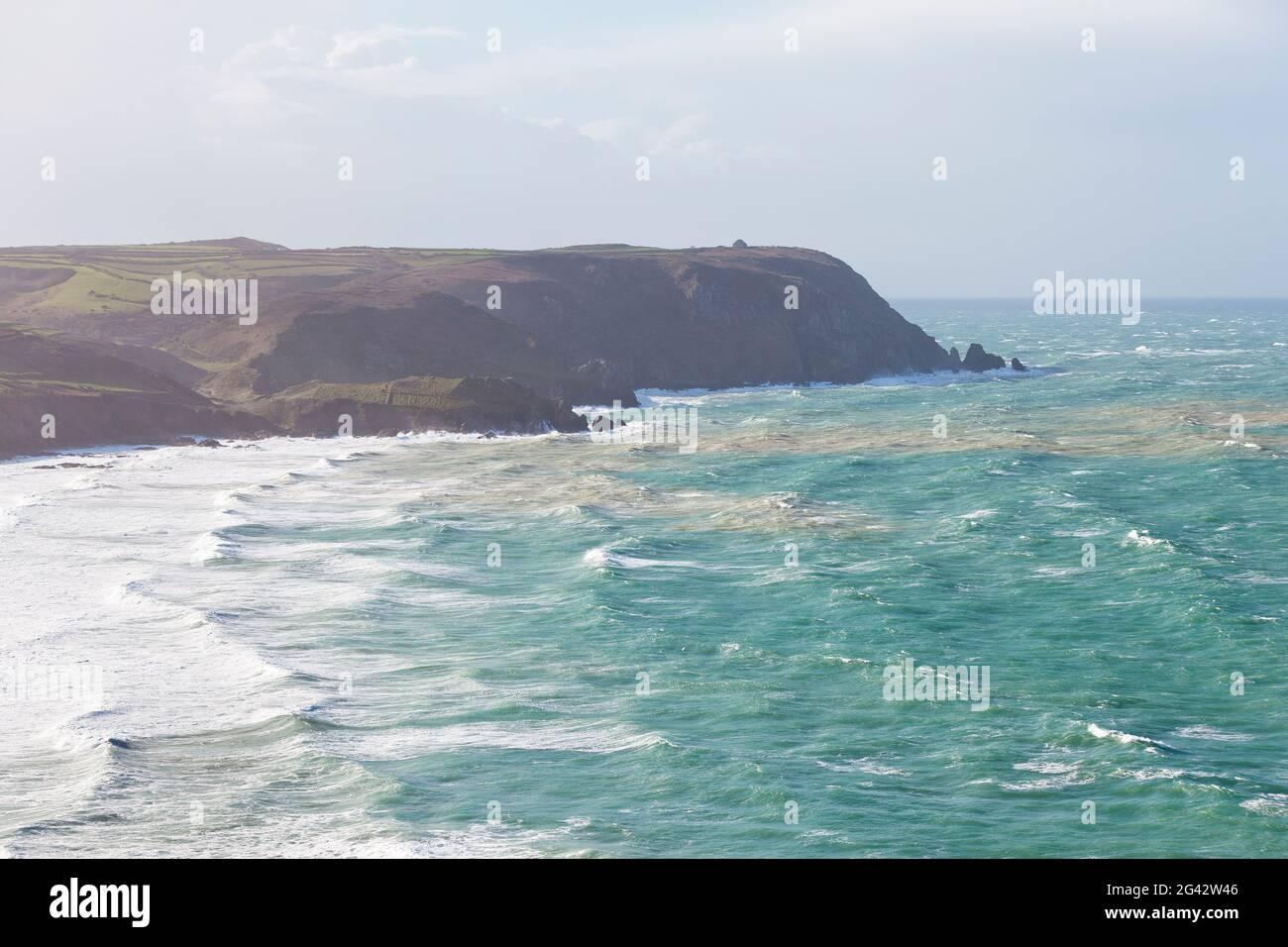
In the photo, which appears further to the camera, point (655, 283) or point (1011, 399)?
point (655, 283)

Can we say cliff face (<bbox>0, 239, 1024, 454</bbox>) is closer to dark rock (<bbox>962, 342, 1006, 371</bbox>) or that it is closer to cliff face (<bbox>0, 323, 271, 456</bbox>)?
cliff face (<bbox>0, 323, 271, 456</bbox>)

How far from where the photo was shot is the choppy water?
25969mm

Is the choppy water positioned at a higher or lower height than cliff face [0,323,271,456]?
lower

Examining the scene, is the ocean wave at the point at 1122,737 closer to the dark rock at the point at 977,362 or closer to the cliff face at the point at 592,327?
the cliff face at the point at 592,327

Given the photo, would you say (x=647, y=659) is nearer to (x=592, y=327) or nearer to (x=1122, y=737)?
(x=1122, y=737)

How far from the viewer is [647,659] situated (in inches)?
1473

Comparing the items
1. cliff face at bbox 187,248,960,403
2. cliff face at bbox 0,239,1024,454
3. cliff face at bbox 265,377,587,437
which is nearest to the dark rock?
cliff face at bbox 0,239,1024,454

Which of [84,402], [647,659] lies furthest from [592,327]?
[647,659]

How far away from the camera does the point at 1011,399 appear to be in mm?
120062

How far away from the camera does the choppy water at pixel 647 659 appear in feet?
85.2
